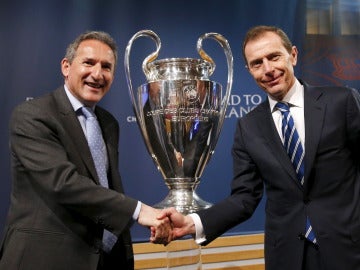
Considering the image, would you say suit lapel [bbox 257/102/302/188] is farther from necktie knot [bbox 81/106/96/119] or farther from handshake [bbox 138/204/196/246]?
necktie knot [bbox 81/106/96/119]

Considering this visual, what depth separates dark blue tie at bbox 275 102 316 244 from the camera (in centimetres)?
131

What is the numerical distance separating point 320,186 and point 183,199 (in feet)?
1.57

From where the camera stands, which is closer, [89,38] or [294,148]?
[294,148]

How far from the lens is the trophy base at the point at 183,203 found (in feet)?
4.62

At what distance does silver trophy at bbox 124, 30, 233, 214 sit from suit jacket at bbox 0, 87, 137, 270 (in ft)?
0.81

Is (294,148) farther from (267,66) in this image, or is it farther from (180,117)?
(180,117)

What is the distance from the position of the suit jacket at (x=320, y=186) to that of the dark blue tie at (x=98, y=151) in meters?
0.36

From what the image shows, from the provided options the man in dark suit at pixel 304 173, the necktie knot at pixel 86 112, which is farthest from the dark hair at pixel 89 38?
the man in dark suit at pixel 304 173

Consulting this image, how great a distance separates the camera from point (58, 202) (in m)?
1.26

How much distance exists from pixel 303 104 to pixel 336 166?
25cm

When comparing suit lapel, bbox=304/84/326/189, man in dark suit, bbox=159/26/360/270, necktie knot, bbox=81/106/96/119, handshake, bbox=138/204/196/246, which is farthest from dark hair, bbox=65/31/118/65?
suit lapel, bbox=304/84/326/189

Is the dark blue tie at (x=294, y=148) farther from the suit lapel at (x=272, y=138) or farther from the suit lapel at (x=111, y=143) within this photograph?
the suit lapel at (x=111, y=143)

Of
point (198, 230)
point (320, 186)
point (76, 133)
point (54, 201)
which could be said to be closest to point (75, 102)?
point (76, 133)

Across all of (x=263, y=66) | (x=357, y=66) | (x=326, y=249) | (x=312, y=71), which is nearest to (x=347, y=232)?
(x=326, y=249)
